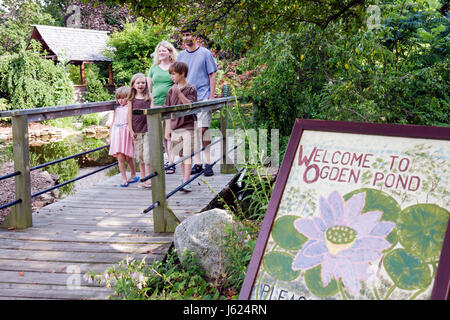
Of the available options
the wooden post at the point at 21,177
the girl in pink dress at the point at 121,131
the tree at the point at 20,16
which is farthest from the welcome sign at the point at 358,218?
the tree at the point at 20,16

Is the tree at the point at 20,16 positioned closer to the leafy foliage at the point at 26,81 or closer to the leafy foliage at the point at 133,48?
the leafy foliage at the point at 133,48

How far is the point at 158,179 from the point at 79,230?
2.85 ft

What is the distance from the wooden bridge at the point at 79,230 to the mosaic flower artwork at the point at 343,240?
1335 millimetres

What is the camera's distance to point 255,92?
272 inches

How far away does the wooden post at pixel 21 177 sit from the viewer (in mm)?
3768

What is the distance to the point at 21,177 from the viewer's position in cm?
385

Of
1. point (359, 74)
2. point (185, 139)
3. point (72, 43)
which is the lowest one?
point (185, 139)

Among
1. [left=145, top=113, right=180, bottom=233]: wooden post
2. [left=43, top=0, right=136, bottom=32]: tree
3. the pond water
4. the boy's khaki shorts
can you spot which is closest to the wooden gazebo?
[left=43, top=0, right=136, bottom=32]: tree

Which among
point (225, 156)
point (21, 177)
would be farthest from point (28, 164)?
point (225, 156)

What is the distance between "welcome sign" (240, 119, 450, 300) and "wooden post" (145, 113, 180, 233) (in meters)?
2.04

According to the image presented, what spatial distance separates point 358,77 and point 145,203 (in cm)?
293

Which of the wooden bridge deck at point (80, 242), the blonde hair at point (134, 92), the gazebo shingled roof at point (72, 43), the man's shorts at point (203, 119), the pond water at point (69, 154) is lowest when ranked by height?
the pond water at point (69, 154)

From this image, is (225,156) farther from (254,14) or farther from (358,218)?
(358,218)

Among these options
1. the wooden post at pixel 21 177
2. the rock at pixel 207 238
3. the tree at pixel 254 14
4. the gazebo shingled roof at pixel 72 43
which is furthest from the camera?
the gazebo shingled roof at pixel 72 43
